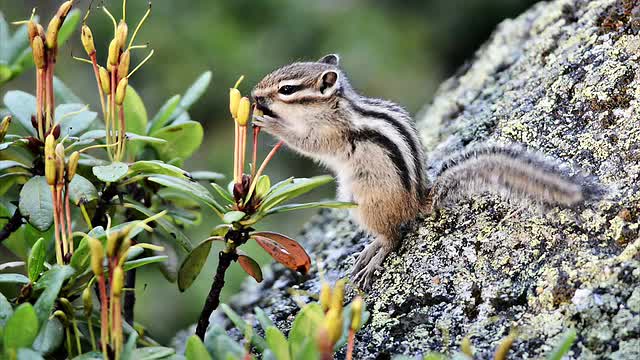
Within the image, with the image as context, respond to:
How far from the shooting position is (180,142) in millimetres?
2197

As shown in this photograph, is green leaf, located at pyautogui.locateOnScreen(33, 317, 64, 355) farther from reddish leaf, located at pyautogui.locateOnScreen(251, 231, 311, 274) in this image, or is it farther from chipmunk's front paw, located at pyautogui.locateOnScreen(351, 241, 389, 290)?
chipmunk's front paw, located at pyautogui.locateOnScreen(351, 241, 389, 290)

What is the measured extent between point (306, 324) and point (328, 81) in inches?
45.0

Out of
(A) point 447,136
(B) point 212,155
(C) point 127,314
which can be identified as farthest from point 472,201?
(B) point 212,155

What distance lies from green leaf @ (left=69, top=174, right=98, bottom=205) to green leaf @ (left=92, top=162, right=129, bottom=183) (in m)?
0.08

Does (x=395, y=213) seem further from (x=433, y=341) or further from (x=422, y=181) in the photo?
(x=433, y=341)

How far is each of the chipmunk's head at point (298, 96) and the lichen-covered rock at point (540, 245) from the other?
0.35 meters

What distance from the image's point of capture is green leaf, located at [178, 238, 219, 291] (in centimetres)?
177

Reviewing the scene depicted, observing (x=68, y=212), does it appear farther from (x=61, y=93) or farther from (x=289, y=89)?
(x=289, y=89)

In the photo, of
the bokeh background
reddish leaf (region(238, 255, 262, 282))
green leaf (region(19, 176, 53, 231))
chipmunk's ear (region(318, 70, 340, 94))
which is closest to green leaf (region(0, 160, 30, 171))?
green leaf (region(19, 176, 53, 231))

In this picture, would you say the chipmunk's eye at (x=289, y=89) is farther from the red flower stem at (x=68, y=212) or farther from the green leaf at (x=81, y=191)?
the red flower stem at (x=68, y=212)

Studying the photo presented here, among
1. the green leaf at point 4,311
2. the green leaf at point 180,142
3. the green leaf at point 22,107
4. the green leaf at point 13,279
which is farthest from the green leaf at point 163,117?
the green leaf at point 4,311

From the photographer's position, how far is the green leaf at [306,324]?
1418 millimetres

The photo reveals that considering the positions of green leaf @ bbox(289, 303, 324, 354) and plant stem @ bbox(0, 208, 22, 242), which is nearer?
green leaf @ bbox(289, 303, 324, 354)

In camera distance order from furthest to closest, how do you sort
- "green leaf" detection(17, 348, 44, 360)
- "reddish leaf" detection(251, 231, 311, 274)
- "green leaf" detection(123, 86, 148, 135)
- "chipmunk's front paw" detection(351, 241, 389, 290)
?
1. "green leaf" detection(123, 86, 148, 135)
2. "chipmunk's front paw" detection(351, 241, 389, 290)
3. "reddish leaf" detection(251, 231, 311, 274)
4. "green leaf" detection(17, 348, 44, 360)
